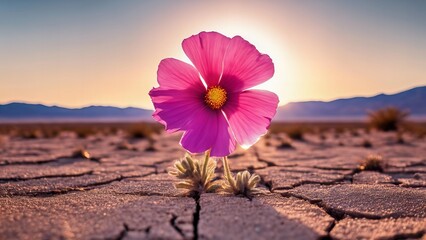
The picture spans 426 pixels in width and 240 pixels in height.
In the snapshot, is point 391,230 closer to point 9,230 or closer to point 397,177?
point 9,230

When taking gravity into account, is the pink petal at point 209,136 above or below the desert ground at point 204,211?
above

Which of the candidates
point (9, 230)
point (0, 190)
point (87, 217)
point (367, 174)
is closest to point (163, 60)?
point (87, 217)

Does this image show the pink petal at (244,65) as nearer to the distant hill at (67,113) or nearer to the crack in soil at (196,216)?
the crack in soil at (196,216)

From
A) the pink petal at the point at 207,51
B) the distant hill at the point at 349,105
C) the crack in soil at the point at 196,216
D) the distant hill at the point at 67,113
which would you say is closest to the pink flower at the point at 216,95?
the pink petal at the point at 207,51

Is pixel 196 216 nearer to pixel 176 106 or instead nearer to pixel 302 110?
pixel 176 106

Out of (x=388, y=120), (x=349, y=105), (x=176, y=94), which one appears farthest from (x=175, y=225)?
(x=349, y=105)

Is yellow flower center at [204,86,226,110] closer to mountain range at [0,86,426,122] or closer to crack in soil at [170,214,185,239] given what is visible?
crack in soil at [170,214,185,239]

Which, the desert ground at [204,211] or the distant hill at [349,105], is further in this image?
the distant hill at [349,105]
